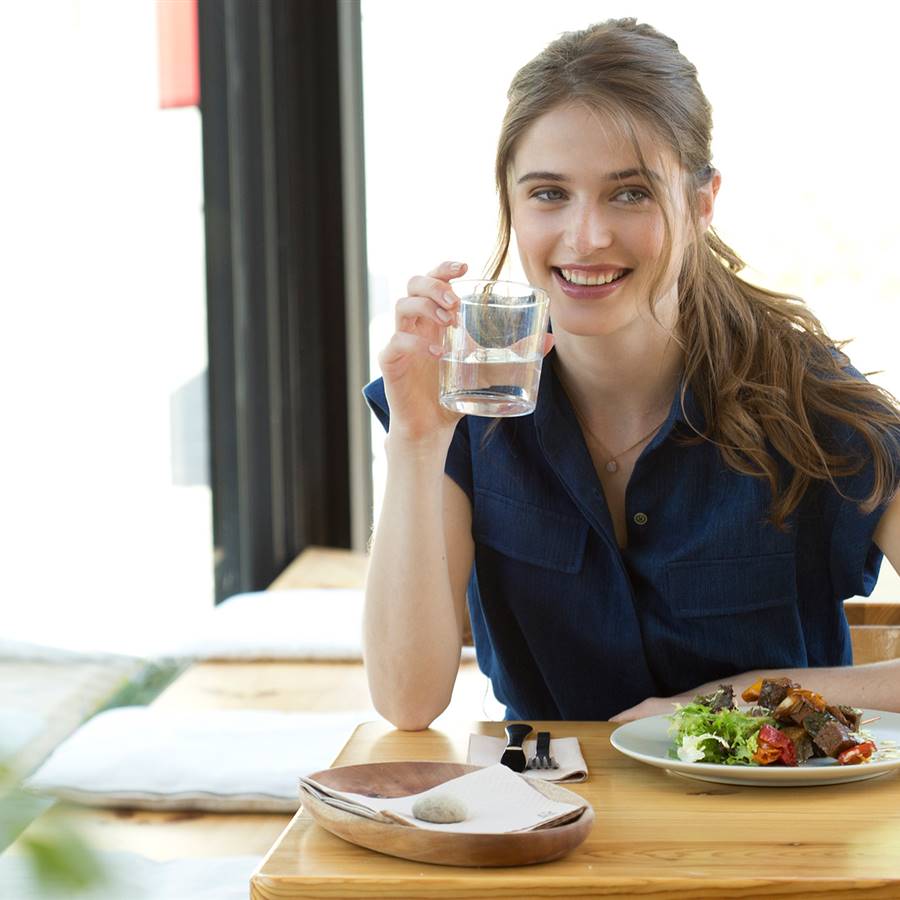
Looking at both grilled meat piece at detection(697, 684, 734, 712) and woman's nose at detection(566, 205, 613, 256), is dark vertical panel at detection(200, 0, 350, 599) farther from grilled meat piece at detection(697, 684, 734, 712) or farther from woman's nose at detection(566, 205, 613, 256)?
grilled meat piece at detection(697, 684, 734, 712)

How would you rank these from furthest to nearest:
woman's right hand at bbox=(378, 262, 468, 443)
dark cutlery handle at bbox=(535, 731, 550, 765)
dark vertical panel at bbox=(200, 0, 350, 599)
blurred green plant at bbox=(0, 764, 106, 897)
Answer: dark vertical panel at bbox=(200, 0, 350, 599) → woman's right hand at bbox=(378, 262, 468, 443) → dark cutlery handle at bbox=(535, 731, 550, 765) → blurred green plant at bbox=(0, 764, 106, 897)

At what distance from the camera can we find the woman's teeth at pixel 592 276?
149cm

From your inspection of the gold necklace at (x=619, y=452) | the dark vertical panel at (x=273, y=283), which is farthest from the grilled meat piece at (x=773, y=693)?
the dark vertical panel at (x=273, y=283)

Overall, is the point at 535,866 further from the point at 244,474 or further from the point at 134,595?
the point at 244,474

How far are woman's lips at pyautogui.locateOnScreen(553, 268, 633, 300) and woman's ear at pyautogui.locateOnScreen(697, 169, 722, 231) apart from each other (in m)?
0.17

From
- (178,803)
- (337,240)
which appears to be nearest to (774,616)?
(178,803)

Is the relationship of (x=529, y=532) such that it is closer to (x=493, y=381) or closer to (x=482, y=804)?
(x=493, y=381)

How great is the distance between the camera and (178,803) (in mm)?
1926

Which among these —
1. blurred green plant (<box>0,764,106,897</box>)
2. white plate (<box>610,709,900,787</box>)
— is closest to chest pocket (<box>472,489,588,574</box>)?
white plate (<box>610,709,900,787</box>)

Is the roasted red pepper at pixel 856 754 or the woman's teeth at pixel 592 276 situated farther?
the woman's teeth at pixel 592 276

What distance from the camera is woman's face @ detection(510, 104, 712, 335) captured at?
1.47m

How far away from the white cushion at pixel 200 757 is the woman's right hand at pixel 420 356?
72 cm

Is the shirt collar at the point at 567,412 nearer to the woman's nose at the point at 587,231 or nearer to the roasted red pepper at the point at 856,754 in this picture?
the woman's nose at the point at 587,231

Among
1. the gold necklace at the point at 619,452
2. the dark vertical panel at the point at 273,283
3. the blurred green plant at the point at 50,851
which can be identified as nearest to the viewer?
the blurred green plant at the point at 50,851
